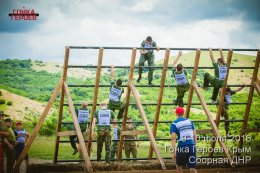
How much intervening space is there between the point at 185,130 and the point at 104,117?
274 centimetres

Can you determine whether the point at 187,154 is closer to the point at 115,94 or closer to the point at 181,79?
the point at 181,79

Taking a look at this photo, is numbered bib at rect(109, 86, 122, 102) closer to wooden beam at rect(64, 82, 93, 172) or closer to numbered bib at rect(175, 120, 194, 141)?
wooden beam at rect(64, 82, 93, 172)

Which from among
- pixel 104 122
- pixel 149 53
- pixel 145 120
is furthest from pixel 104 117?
pixel 149 53

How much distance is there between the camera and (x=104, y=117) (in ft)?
33.1

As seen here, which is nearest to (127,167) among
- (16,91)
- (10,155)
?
(10,155)

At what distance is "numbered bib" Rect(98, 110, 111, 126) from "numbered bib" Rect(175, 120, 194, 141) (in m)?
2.55

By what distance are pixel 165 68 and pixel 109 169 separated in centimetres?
292

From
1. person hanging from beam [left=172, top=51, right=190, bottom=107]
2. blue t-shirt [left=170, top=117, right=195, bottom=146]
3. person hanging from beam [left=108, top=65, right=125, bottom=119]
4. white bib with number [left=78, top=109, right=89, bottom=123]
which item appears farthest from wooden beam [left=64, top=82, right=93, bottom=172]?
person hanging from beam [left=172, top=51, right=190, bottom=107]

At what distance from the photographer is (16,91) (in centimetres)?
4312

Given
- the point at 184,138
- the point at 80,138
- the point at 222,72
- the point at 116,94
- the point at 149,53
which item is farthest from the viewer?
the point at 149,53

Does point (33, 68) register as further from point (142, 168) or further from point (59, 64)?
point (142, 168)

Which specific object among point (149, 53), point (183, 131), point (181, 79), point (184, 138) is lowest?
point (184, 138)

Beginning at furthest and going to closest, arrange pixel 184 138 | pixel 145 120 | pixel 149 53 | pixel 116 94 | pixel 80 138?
pixel 149 53 < pixel 116 94 < pixel 145 120 < pixel 80 138 < pixel 184 138

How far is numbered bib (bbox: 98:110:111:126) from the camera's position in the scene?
1002 cm
